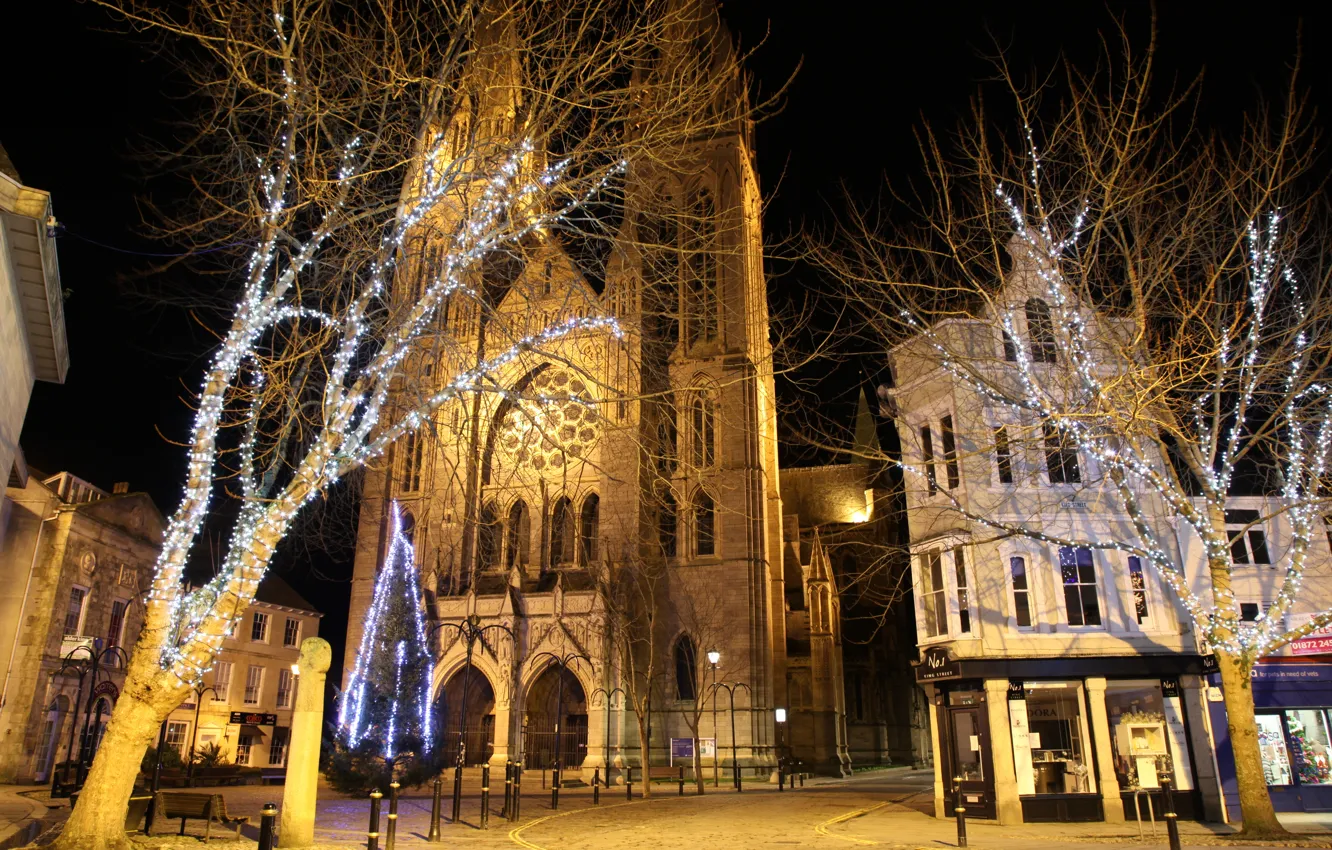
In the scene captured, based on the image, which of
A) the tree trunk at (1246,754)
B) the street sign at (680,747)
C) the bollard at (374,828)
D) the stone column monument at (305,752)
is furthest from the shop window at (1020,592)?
the street sign at (680,747)

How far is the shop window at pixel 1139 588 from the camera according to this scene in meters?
17.5

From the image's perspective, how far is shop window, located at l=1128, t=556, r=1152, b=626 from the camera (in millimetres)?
17484

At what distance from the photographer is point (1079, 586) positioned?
17875 mm

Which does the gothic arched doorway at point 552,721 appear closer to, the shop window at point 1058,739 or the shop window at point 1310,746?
the shop window at point 1058,739

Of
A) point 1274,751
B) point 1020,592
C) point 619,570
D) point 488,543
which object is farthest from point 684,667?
point 1274,751

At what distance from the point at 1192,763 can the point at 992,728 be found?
3.62m

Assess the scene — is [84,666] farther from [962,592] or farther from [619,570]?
[962,592]

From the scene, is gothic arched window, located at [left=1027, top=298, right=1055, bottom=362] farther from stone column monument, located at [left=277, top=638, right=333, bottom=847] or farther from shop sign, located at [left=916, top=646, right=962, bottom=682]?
stone column monument, located at [left=277, top=638, right=333, bottom=847]

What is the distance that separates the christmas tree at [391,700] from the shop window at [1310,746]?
18078 mm

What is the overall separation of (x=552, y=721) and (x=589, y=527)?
25.4 feet

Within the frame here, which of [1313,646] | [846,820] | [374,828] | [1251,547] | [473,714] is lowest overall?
[846,820]

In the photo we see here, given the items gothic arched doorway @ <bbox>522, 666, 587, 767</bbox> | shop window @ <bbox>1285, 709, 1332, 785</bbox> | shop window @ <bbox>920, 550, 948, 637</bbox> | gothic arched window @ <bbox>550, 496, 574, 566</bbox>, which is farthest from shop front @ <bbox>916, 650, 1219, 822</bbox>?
gothic arched window @ <bbox>550, 496, 574, 566</bbox>

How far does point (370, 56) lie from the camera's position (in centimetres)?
1059

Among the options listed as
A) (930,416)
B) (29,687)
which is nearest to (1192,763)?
(930,416)
